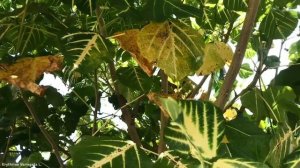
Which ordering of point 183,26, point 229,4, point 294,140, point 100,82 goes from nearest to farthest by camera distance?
point 294,140
point 183,26
point 229,4
point 100,82

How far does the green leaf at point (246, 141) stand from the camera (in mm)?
665

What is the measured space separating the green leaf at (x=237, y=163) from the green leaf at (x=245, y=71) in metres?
0.93

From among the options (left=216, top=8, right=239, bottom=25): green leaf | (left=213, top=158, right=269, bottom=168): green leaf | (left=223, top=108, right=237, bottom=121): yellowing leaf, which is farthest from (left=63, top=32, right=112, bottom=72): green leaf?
(left=223, top=108, right=237, bottom=121): yellowing leaf

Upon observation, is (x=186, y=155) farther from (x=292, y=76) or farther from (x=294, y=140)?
(x=292, y=76)

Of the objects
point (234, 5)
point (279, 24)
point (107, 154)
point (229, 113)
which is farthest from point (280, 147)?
point (229, 113)

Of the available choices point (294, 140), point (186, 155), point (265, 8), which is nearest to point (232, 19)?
point (265, 8)

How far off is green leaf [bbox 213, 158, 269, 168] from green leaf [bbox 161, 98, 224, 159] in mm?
16

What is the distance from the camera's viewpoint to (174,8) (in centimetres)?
73

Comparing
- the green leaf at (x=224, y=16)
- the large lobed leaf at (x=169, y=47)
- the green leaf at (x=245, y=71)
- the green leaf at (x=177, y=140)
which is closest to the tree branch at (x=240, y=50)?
the large lobed leaf at (x=169, y=47)

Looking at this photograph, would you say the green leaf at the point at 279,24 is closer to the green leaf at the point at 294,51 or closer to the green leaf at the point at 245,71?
the green leaf at the point at 294,51

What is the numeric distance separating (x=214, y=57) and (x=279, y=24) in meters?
0.23

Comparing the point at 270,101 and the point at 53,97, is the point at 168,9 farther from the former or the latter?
the point at 53,97

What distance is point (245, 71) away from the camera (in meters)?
1.49

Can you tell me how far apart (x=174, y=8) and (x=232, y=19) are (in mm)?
388
